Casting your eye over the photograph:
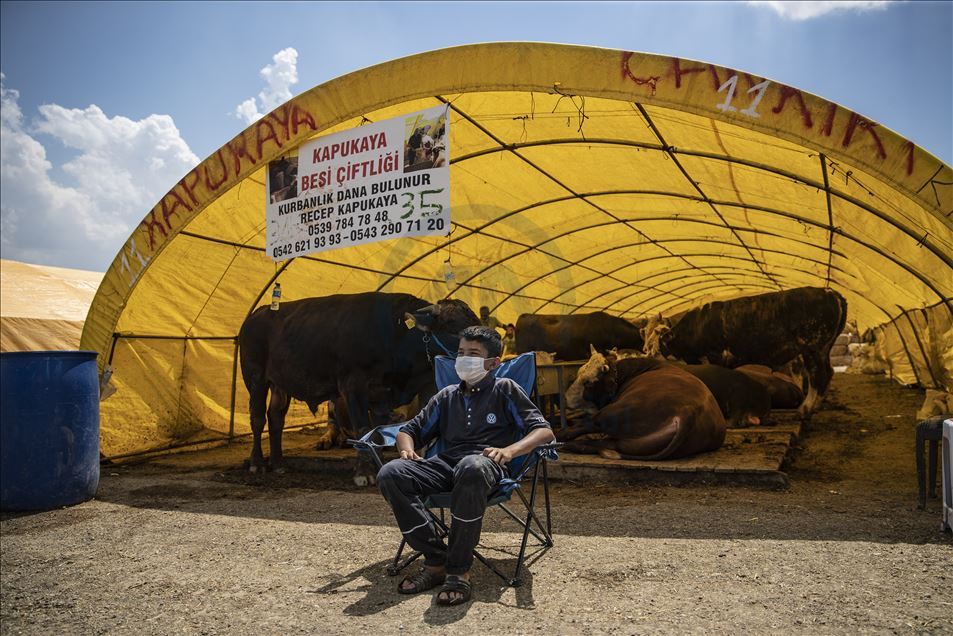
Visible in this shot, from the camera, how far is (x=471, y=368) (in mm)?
4188

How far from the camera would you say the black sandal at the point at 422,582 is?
378cm

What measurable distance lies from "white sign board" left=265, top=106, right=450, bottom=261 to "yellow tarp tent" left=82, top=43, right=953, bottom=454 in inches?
10.6

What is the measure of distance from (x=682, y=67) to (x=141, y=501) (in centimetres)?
638

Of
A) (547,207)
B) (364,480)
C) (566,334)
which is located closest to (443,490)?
(364,480)

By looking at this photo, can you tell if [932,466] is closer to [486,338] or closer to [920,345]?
[486,338]

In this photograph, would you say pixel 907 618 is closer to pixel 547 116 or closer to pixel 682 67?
pixel 682 67

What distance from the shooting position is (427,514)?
3.93 m

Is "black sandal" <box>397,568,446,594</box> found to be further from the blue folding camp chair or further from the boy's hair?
the boy's hair

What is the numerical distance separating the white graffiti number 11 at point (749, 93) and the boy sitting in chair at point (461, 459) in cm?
306

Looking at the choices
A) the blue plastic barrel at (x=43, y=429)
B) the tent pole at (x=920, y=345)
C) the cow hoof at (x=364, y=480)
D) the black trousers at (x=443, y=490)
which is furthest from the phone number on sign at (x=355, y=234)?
the tent pole at (x=920, y=345)

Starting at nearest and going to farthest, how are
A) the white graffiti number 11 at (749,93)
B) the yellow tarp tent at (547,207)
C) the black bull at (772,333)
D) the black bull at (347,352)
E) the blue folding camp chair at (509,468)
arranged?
the blue folding camp chair at (509,468) < the white graffiti number 11 at (749,93) < the yellow tarp tent at (547,207) < the black bull at (347,352) < the black bull at (772,333)

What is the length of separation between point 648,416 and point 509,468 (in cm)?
358

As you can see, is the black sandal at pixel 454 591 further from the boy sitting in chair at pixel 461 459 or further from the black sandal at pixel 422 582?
the black sandal at pixel 422 582

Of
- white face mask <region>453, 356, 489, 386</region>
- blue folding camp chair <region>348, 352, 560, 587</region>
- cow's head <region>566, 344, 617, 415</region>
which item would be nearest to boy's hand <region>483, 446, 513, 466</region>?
blue folding camp chair <region>348, 352, 560, 587</region>
